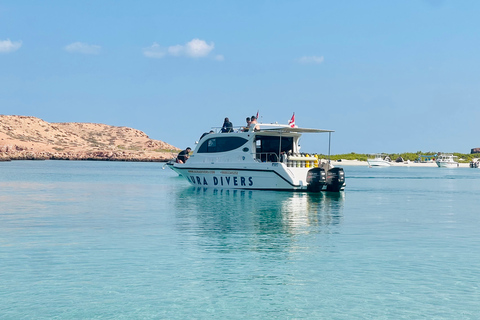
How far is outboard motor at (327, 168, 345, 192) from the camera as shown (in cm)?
3392

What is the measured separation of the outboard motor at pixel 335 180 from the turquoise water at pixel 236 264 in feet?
30.0

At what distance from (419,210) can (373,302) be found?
17769 millimetres

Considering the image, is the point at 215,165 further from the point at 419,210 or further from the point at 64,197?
the point at 419,210

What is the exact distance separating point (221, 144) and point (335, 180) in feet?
23.6

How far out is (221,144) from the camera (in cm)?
3509

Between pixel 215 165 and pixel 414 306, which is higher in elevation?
pixel 215 165

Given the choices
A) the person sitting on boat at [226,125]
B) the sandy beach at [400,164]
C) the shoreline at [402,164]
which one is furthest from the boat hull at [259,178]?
the sandy beach at [400,164]

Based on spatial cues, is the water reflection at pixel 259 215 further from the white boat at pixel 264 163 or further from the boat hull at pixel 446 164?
the boat hull at pixel 446 164

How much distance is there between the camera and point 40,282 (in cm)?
1126

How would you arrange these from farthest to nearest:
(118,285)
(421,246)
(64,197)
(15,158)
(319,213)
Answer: (15,158) → (64,197) → (319,213) → (421,246) → (118,285)

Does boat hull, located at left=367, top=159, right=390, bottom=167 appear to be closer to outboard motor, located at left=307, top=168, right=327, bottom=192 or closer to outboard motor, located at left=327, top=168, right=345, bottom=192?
outboard motor, located at left=327, top=168, right=345, bottom=192

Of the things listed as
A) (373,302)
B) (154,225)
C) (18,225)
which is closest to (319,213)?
(154,225)

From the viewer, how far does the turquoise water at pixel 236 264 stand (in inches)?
388

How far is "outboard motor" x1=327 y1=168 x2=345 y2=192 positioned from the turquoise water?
9.15 meters
